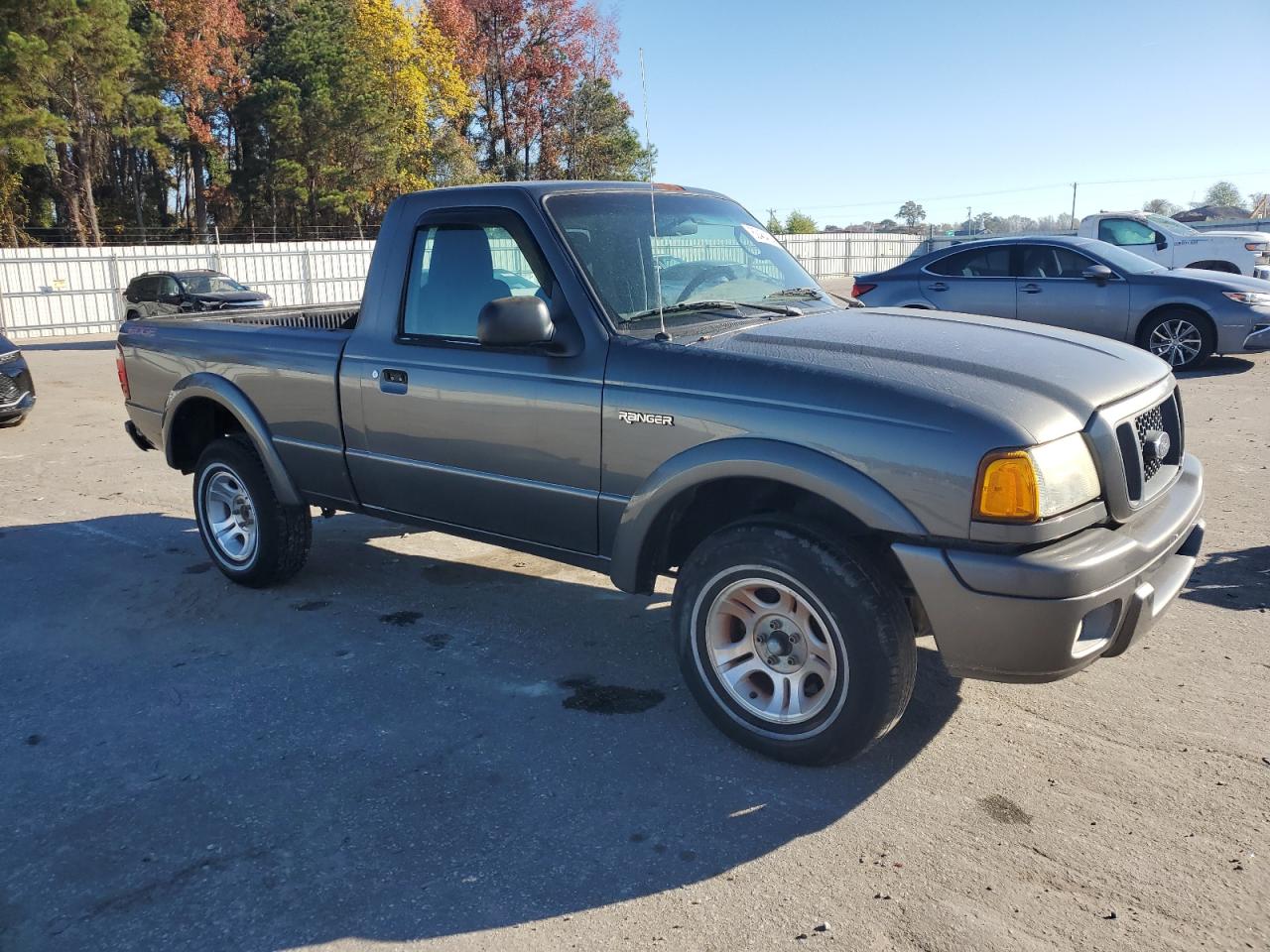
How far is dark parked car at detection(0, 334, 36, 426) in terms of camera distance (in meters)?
10.4

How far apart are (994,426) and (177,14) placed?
47.0m

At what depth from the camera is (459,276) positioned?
4398 millimetres

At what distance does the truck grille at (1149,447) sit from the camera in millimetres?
3240

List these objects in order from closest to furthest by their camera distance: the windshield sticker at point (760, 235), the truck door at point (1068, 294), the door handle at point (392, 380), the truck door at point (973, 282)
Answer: the door handle at point (392, 380), the windshield sticker at point (760, 235), the truck door at point (1068, 294), the truck door at point (973, 282)

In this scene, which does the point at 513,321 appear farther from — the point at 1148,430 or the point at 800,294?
the point at 1148,430

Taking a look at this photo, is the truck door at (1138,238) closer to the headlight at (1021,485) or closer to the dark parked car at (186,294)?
the dark parked car at (186,294)

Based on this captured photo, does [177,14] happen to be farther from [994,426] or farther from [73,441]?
[994,426]

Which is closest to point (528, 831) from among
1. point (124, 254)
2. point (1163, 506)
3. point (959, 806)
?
point (959, 806)

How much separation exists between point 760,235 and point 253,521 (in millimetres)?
3053

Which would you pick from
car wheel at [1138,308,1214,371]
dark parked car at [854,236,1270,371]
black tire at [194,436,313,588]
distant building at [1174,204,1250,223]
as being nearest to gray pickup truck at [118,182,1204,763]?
black tire at [194,436,313,588]

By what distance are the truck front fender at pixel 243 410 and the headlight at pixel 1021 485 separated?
3.53 metres

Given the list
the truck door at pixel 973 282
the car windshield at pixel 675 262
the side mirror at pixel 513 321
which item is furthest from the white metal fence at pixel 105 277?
the side mirror at pixel 513 321

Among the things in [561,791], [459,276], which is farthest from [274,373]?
[561,791]

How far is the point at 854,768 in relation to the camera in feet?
11.3
